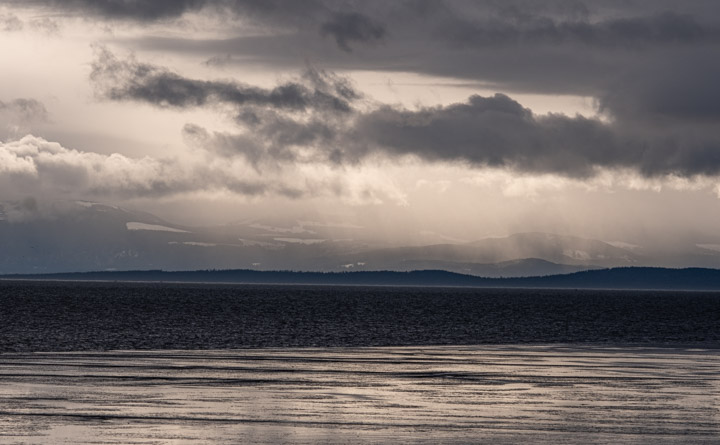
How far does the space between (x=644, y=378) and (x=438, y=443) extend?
2036 centimetres

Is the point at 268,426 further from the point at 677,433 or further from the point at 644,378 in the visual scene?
the point at 644,378

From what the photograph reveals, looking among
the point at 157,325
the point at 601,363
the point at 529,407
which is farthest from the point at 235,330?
the point at 529,407

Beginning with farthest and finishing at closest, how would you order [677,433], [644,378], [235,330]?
[235,330] < [644,378] < [677,433]

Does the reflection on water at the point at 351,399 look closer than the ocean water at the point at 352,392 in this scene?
Yes

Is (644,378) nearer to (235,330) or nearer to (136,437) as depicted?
(136,437)

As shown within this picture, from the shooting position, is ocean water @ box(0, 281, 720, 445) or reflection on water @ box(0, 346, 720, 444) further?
ocean water @ box(0, 281, 720, 445)

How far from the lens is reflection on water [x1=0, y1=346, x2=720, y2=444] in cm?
2847

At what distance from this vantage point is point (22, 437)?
88.5ft

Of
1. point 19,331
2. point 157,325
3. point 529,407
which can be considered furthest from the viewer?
point 157,325

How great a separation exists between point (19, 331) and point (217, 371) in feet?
134

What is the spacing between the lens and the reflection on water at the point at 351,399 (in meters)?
28.5

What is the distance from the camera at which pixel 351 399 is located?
3562 cm

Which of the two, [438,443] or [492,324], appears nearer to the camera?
[438,443]

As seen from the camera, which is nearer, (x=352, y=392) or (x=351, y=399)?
(x=351, y=399)
